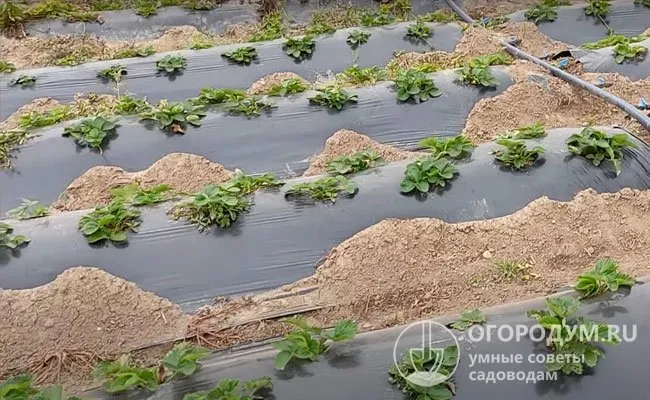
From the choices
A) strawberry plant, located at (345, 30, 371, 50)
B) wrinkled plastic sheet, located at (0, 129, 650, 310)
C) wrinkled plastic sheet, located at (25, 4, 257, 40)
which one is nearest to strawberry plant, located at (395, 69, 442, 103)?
wrinkled plastic sheet, located at (0, 129, 650, 310)

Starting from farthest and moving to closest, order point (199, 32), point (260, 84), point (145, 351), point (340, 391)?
1. point (199, 32)
2. point (260, 84)
3. point (145, 351)
4. point (340, 391)

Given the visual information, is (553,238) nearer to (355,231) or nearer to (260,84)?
(355,231)

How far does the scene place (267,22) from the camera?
8883mm

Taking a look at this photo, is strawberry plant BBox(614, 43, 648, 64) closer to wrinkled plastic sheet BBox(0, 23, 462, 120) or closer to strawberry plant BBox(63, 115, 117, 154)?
wrinkled plastic sheet BBox(0, 23, 462, 120)

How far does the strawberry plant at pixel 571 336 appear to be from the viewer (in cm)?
288

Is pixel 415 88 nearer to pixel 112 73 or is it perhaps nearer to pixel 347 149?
pixel 347 149

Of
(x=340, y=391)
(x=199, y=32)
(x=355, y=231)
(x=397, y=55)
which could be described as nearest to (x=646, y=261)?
(x=355, y=231)

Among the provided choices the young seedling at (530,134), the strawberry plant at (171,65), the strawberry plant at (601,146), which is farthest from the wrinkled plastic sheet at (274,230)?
the strawberry plant at (171,65)

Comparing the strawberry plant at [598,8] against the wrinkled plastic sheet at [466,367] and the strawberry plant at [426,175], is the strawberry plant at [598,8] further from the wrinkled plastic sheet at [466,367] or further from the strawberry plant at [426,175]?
the wrinkled plastic sheet at [466,367]

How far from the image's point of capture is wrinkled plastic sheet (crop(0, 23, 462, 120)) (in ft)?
21.9

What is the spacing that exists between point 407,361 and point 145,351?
146cm

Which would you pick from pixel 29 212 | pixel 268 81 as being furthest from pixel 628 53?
pixel 29 212

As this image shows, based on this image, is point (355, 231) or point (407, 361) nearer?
point (407, 361)

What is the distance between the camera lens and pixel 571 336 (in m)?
2.96
